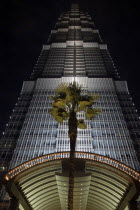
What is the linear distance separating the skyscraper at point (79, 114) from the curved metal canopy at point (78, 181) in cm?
2769

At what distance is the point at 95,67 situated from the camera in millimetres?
92500

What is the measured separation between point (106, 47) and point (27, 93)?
52.0 m

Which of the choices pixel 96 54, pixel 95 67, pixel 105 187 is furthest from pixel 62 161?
pixel 96 54

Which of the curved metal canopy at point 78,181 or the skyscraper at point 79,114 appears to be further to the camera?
the skyscraper at point 79,114

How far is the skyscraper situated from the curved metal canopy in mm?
27690

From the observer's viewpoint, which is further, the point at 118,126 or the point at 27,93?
the point at 27,93

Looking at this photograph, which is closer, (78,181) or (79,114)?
(78,181)

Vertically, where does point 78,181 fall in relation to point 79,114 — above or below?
below

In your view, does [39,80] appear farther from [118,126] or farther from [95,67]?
[118,126]

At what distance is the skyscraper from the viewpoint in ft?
189

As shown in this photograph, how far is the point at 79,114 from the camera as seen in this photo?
7075 centimetres

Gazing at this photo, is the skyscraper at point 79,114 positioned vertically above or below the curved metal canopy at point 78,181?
above

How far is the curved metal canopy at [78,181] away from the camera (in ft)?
68.8

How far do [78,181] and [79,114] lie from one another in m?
46.9
